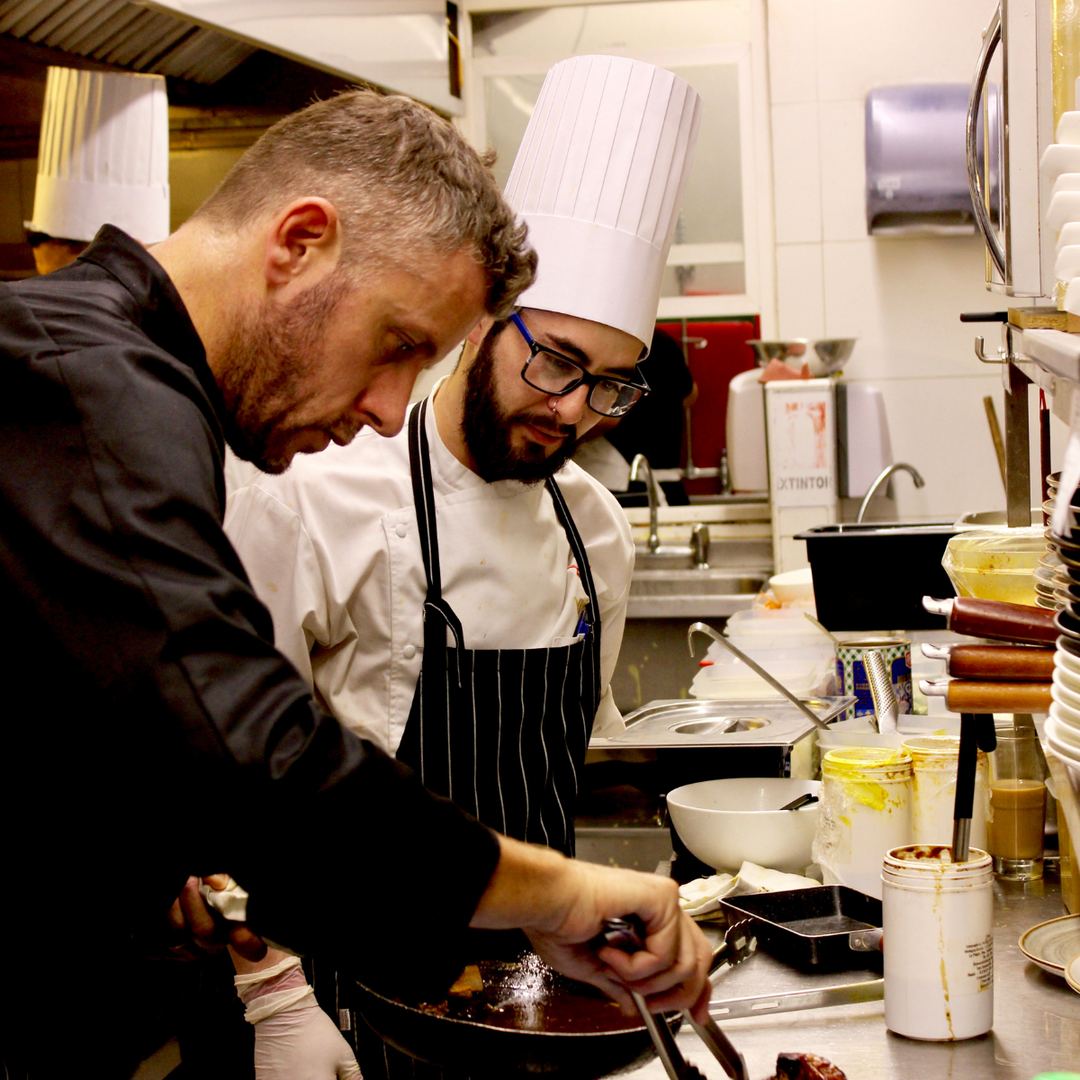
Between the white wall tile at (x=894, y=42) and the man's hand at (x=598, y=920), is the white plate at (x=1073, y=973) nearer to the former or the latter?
the man's hand at (x=598, y=920)

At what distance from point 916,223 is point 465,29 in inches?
73.8

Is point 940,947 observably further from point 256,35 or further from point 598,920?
point 256,35

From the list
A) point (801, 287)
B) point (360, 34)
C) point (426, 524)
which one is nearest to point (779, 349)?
point (801, 287)

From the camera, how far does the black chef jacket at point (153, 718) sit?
0.77m

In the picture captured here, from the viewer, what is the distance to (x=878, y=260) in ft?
14.4

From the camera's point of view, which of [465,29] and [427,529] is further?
[465,29]

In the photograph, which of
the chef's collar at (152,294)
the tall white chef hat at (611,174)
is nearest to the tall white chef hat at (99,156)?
the tall white chef hat at (611,174)

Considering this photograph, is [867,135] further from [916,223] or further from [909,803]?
[909,803]

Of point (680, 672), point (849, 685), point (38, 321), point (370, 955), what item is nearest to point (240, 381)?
point (38, 321)

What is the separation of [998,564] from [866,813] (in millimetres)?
374

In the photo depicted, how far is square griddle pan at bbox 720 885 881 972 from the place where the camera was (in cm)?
142

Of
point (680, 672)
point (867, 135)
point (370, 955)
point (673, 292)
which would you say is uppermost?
point (867, 135)

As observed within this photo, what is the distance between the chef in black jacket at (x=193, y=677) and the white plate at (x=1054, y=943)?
0.52m

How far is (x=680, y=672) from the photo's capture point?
4.23m
